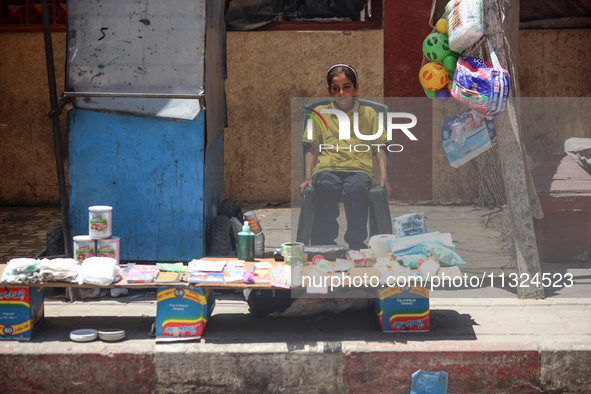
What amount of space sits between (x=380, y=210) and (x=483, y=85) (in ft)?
4.27

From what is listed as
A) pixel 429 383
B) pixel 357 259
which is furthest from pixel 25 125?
pixel 429 383

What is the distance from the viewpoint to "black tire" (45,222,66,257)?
17.9 feet

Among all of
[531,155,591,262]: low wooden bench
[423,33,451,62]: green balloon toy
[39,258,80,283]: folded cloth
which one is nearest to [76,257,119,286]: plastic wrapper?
[39,258,80,283]: folded cloth

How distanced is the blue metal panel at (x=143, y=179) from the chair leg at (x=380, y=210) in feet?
4.46

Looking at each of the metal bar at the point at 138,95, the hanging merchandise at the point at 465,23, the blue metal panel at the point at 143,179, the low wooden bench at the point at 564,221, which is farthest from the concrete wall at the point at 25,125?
the low wooden bench at the point at 564,221

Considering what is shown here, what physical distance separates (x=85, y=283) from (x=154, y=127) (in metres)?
1.60

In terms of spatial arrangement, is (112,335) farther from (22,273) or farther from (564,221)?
(564,221)

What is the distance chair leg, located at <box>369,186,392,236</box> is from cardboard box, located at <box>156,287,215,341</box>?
1824 mm

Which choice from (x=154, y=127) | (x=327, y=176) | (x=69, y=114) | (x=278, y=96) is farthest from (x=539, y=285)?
(x=278, y=96)

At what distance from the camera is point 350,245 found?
17.9 ft

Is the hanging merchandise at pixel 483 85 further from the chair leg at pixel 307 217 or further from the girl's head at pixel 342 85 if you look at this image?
the chair leg at pixel 307 217

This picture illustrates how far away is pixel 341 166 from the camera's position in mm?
5582

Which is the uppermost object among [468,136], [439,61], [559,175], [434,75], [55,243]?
[439,61]

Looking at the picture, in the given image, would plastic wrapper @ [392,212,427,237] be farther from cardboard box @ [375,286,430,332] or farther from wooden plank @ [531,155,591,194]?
wooden plank @ [531,155,591,194]
